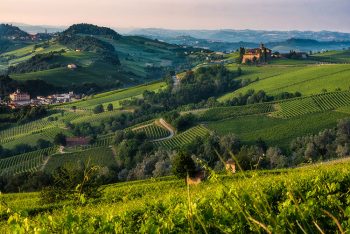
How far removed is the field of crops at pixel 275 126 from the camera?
58.6 metres

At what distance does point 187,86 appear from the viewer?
108 metres

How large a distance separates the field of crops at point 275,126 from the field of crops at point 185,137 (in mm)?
1691

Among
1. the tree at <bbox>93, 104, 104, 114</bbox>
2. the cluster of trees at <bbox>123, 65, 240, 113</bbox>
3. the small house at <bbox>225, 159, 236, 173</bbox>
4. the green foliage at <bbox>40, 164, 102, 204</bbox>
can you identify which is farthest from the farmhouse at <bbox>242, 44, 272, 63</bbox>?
the green foliage at <bbox>40, 164, 102, 204</bbox>

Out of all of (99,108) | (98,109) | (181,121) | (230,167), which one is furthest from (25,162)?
(230,167)

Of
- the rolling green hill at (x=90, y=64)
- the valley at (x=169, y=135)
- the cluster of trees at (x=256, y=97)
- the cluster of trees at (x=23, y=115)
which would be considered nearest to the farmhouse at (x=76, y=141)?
the valley at (x=169, y=135)

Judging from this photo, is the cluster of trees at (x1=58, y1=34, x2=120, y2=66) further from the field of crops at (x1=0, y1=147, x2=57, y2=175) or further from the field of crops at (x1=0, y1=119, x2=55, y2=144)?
the field of crops at (x1=0, y1=147, x2=57, y2=175)

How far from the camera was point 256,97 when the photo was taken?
85500 millimetres

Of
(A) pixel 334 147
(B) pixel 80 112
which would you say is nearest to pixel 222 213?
(A) pixel 334 147

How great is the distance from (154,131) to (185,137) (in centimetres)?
736

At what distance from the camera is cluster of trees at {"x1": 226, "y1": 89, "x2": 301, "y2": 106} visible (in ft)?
275

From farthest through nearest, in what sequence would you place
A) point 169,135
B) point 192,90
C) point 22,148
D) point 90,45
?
point 90,45, point 192,90, point 169,135, point 22,148

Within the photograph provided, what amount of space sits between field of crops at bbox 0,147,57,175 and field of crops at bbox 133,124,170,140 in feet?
51.1

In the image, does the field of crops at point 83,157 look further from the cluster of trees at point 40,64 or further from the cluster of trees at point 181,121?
the cluster of trees at point 40,64

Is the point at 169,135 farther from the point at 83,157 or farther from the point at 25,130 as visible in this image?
the point at 25,130
